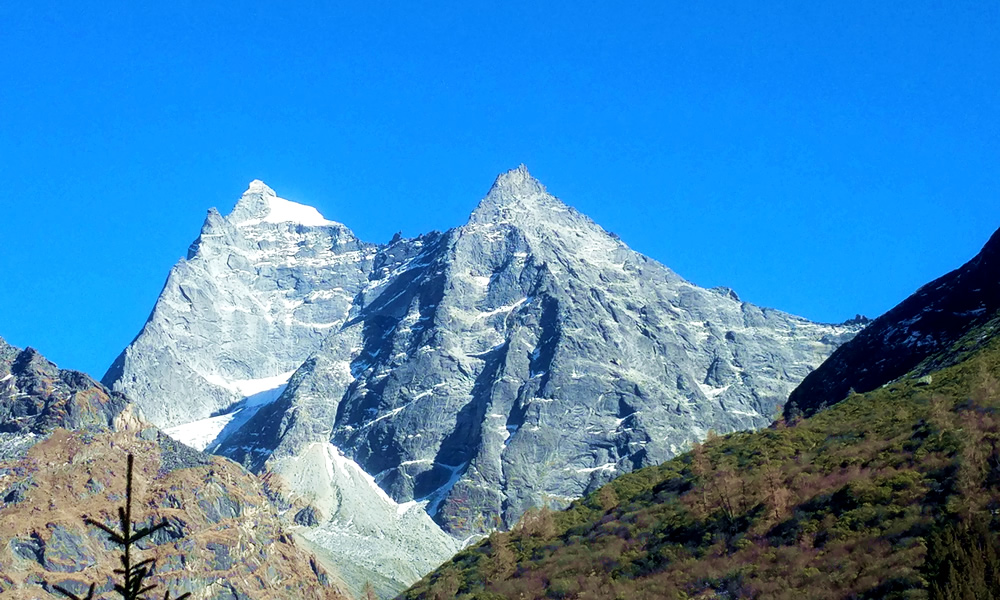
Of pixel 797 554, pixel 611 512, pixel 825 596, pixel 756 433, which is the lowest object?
pixel 825 596

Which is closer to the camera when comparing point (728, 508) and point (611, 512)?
point (728, 508)

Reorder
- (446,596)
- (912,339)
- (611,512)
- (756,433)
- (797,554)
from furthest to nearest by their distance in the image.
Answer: (912,339) → (756,433) → (611,512) → (446,596) → (797,554)

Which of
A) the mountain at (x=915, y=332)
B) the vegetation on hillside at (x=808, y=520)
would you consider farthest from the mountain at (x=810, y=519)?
the mountain at (x=915, y=332)

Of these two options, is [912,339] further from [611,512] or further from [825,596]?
[825,596]

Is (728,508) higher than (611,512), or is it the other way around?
(611,512)

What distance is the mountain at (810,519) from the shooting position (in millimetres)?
78688

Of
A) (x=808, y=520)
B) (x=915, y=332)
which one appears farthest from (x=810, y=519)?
(x=915, y=332)

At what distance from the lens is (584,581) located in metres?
102

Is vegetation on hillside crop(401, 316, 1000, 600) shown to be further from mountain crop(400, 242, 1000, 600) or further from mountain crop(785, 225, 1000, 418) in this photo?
mountain crop(785, 225, 1000, 418)

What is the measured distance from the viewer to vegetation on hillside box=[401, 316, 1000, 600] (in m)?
78.7

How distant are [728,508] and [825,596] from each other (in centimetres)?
2577

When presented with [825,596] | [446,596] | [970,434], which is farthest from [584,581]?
[970,434]

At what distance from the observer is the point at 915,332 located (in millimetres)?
179250

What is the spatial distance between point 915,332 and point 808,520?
95.5 metres
